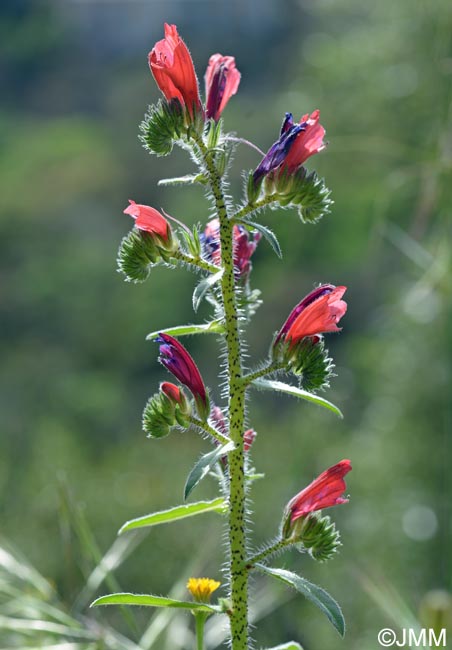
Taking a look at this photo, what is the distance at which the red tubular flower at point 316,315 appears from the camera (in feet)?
2.35

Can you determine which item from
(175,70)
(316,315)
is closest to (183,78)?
(175,70)

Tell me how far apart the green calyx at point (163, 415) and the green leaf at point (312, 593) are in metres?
0.14

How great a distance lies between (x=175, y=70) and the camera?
736 millimetres

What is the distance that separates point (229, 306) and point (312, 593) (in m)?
0.22

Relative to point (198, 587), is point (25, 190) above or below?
above

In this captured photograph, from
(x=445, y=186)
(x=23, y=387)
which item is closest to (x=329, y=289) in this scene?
(x=445, y=186)

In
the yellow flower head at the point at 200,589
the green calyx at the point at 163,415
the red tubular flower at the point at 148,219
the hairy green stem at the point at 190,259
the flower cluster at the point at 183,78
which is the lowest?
the yellow flower head at the point at 200,589

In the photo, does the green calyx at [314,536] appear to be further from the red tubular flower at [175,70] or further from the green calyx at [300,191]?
the red tubular flower at [175,70]

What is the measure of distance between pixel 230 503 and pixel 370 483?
3.31 metres

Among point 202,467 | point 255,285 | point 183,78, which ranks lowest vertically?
point 202,467

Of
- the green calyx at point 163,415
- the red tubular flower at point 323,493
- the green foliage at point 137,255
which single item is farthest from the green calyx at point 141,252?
the red tubular flower at point 323,493

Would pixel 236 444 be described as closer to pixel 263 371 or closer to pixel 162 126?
pixel 263 371

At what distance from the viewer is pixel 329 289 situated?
73 cm

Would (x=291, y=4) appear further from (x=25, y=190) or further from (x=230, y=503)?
(x=230, y=503)
